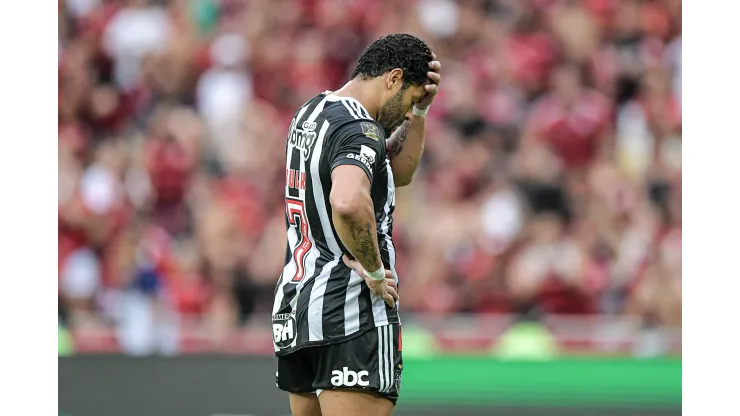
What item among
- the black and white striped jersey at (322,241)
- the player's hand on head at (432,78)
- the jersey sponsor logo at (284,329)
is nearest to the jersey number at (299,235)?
the black and white striped jersey at (322,241)

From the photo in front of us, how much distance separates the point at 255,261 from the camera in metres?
8.76

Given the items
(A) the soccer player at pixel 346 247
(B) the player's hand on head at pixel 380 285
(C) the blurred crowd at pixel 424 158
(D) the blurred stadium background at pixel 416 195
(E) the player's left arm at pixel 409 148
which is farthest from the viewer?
(C) the blurred crowd at pixel 424 158

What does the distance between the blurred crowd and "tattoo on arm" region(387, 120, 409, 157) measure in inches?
173

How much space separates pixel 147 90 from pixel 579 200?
430 cm

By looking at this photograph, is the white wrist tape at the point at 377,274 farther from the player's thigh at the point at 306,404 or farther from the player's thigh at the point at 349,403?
the player's thigh at the point at 306,404

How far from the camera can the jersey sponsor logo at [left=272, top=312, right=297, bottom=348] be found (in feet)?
12.2

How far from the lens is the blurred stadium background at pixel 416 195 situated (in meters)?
7.48

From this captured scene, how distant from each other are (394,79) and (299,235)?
0.69m

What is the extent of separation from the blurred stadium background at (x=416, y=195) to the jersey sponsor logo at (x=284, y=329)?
11.3 feet

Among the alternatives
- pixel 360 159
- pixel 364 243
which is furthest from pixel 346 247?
pixel 360 159

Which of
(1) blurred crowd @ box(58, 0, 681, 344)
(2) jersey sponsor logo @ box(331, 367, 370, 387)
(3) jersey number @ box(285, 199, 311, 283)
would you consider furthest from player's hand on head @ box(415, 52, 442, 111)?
(1) blurred crowd @ box(58, 0, 681, 344)
